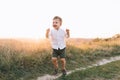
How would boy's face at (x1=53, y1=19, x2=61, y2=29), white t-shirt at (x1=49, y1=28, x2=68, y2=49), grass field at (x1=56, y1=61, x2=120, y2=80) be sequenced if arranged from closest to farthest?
boy's face at (x1=53, y1=19, x2=61, y2=29), white t-shirt at (x1=49, y1=28, x2=68, y2=49), grass field at (x1=56, y1=61, x2=120, y2=80)

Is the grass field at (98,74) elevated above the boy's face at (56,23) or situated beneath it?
situated beneath

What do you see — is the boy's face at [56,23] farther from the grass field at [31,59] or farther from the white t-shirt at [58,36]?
the grass field at [31,59]

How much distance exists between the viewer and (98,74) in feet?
41.5

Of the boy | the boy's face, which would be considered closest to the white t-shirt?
the boy

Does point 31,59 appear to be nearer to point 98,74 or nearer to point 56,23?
point 56,23

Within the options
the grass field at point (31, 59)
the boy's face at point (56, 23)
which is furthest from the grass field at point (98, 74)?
the boy's face at point (56, 23)

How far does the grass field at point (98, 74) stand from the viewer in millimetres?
12061

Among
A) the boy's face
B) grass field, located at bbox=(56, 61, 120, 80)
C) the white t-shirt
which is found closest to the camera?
the boy's face

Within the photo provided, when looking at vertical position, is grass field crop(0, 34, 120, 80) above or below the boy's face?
below

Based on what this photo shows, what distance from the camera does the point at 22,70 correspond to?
11875 millimetres

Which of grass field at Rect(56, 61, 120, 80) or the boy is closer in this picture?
the boy

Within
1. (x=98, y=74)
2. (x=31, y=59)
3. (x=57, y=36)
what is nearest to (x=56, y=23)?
(x=57, y=36)

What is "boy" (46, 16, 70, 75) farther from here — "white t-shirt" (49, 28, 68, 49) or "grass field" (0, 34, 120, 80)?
"grass field" (0, 34, 120, 80)

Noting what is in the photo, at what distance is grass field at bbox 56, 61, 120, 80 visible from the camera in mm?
12061
